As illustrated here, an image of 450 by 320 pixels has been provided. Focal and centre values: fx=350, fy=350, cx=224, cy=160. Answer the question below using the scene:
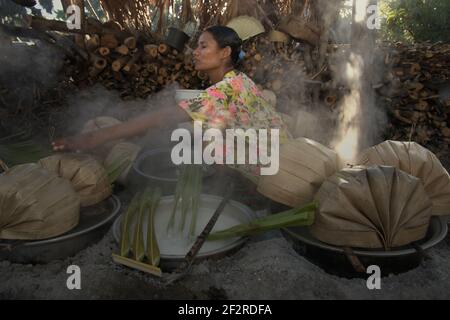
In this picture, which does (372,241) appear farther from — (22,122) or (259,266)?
(22,122)

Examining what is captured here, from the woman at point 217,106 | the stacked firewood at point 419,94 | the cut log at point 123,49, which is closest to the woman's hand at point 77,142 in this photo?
the woman at point 217,106

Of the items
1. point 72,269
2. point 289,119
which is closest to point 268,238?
point 72,269

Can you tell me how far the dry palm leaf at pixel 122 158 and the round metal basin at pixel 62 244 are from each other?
0.50m

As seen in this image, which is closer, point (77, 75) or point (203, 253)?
point (203, 253)

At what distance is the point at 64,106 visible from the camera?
4.83 m

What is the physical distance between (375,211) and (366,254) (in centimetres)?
26

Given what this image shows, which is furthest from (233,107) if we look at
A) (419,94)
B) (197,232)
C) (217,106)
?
(419,94)

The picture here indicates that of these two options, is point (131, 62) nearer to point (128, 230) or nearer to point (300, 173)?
point (128, 230)

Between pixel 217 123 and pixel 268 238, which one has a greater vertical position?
pixel 217 123

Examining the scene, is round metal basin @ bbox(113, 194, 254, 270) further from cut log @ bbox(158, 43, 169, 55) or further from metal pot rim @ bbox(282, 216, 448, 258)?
cut log @ bbox(158, 43, 169, 55)

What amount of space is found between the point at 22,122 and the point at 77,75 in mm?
1067

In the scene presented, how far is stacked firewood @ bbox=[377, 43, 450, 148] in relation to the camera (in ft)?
17.3

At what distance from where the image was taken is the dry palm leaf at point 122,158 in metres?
3.11

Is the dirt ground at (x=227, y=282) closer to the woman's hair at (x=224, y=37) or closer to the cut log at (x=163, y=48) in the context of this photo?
the woman's hair at (x=224, y=37)
